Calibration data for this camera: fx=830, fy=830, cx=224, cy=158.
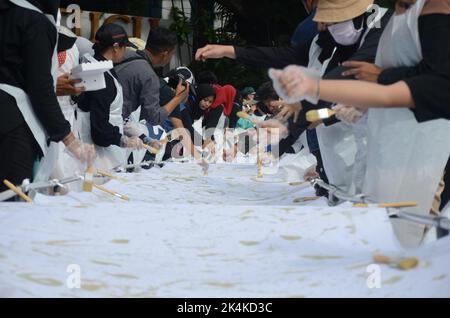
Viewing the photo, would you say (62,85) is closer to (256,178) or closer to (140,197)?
(140,197)

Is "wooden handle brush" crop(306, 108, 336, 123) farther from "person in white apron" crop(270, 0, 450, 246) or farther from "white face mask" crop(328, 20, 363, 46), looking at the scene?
"white face mask" crop(328, 20, 363, 46)

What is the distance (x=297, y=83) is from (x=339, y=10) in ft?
3.85

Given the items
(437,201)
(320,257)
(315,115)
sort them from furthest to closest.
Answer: (437,201)
(315,115)
(320,257)

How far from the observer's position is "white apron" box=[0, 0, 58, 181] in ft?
8.94

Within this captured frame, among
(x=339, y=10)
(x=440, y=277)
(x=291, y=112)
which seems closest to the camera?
(x=440, y=277)

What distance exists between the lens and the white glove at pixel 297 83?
67.8 inches

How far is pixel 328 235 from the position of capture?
1626mm

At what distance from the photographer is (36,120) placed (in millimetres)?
2787

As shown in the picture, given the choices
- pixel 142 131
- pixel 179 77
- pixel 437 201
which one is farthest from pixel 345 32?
pixel 179 77

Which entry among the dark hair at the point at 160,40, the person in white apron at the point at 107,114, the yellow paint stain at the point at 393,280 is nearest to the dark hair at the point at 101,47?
the person in white apron at the point at 107,114

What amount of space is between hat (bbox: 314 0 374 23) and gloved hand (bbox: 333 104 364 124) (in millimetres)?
388

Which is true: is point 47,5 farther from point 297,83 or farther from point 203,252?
point 203,252

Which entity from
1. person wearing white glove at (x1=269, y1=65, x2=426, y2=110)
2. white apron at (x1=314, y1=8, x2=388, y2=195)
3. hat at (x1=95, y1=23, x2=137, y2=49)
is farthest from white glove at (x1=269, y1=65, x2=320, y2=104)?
hat at (x1=95, y1=23, x2=137, y2=49)

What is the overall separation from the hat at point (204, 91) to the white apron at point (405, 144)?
5.08 m
